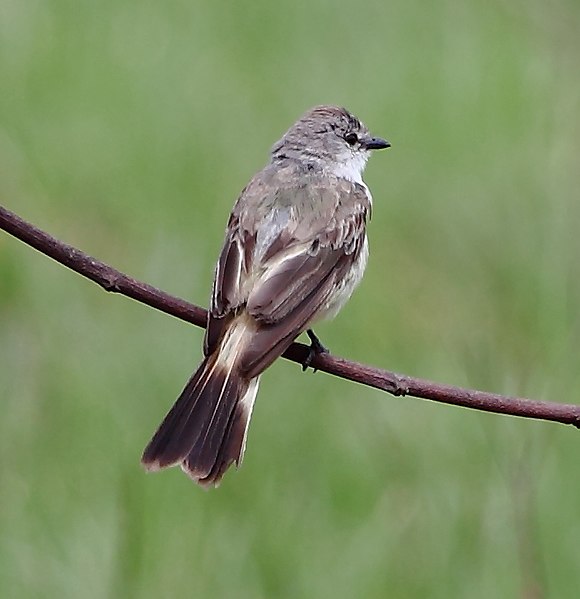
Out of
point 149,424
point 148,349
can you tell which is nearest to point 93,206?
point 148,349

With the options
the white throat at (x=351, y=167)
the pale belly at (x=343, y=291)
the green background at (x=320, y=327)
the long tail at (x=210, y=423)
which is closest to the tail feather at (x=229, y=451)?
the long tail at (x=210, y=423)

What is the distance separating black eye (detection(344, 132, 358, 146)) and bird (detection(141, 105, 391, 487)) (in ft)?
0.94

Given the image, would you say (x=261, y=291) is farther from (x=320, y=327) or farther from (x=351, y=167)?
(x=320, y=327)

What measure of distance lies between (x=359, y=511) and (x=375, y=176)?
363cm

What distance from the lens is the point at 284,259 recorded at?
19.1 feet

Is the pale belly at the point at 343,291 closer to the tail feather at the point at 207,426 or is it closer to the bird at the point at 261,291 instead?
the bird at the point at 261,291

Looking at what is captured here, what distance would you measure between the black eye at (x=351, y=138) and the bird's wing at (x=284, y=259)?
66 cm

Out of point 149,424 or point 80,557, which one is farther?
point 149,424

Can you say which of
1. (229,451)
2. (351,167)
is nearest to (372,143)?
Result: (351,167)

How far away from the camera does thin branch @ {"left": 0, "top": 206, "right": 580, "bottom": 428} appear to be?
4023 millimetres

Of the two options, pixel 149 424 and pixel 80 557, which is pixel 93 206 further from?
pixel 80 557

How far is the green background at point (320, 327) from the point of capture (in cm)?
671

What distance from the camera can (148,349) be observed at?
7762 mm

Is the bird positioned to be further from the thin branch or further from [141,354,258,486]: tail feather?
the thin branch
